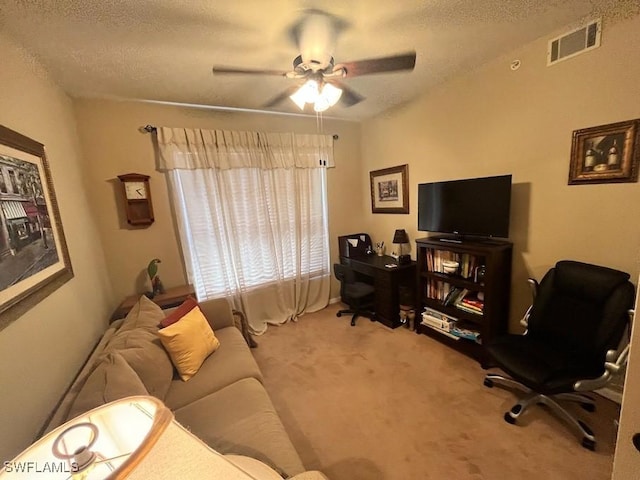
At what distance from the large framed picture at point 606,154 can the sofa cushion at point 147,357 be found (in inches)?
119

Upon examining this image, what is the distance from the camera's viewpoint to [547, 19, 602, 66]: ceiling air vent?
5.59 feet

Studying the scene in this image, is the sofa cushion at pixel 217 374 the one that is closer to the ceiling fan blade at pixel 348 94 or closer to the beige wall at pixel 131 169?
the beige wall at pixel 131 169

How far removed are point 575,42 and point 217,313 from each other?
3364 mm

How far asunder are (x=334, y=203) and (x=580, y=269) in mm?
2577

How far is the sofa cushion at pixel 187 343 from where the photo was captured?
1.66 meters

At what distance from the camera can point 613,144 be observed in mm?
1706

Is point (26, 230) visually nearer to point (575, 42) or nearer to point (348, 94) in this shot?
point (348, 94)

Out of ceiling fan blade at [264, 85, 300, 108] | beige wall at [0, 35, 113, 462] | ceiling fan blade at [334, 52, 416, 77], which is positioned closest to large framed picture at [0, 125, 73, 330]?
beige wall at [0, 35, 113, 462]

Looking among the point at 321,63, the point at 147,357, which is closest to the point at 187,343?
A: the point at 147,357

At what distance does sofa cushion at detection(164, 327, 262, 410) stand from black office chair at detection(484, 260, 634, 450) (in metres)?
1.73

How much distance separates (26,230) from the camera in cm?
133

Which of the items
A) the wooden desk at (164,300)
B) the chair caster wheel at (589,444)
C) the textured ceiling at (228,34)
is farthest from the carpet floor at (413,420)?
the textured ceiling at (228,34)

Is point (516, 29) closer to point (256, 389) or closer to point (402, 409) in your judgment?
point (402, 409)

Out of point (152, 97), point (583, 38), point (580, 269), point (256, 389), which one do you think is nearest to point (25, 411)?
point (256, 389)
